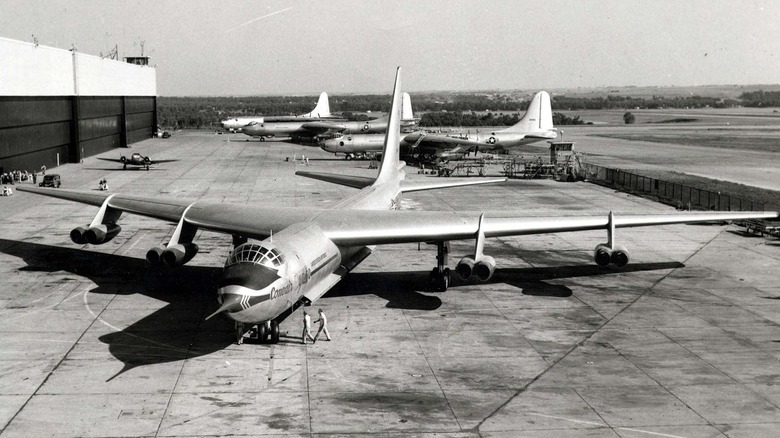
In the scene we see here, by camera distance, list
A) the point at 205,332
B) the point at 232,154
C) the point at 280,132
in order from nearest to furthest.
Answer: the point at 205,332 < the point at 232,154 < the point at 280,132

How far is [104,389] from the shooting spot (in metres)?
19.2

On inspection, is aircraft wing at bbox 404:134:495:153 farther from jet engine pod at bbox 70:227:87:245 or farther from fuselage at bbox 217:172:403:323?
fuselage at bbox 217:172:403:323

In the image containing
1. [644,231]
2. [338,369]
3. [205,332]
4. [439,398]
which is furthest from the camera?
[644,231]

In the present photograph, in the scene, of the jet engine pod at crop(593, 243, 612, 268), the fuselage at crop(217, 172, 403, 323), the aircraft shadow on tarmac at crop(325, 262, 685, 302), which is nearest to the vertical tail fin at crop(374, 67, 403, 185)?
the aircraft shadow on tarmac at crop(325, 262, 685, 302)

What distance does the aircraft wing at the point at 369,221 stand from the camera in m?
26.7

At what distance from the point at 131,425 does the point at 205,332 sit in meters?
7.03

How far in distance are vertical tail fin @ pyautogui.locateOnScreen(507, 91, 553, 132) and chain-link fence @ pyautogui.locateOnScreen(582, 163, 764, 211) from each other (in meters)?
17.6

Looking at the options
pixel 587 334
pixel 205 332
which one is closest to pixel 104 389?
pixel 205 332

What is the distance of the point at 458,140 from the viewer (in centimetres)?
8412

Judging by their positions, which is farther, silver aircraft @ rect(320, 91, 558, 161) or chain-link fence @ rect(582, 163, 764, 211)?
silver aircraft @ rect(320, 91, 558, 161)

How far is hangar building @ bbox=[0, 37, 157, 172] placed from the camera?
6141cm

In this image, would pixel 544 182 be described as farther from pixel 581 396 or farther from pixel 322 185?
pixel 581 396

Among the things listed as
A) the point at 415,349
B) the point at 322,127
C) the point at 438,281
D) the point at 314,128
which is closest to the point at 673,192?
the point at 438,281

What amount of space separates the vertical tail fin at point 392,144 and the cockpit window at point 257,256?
600 inches
